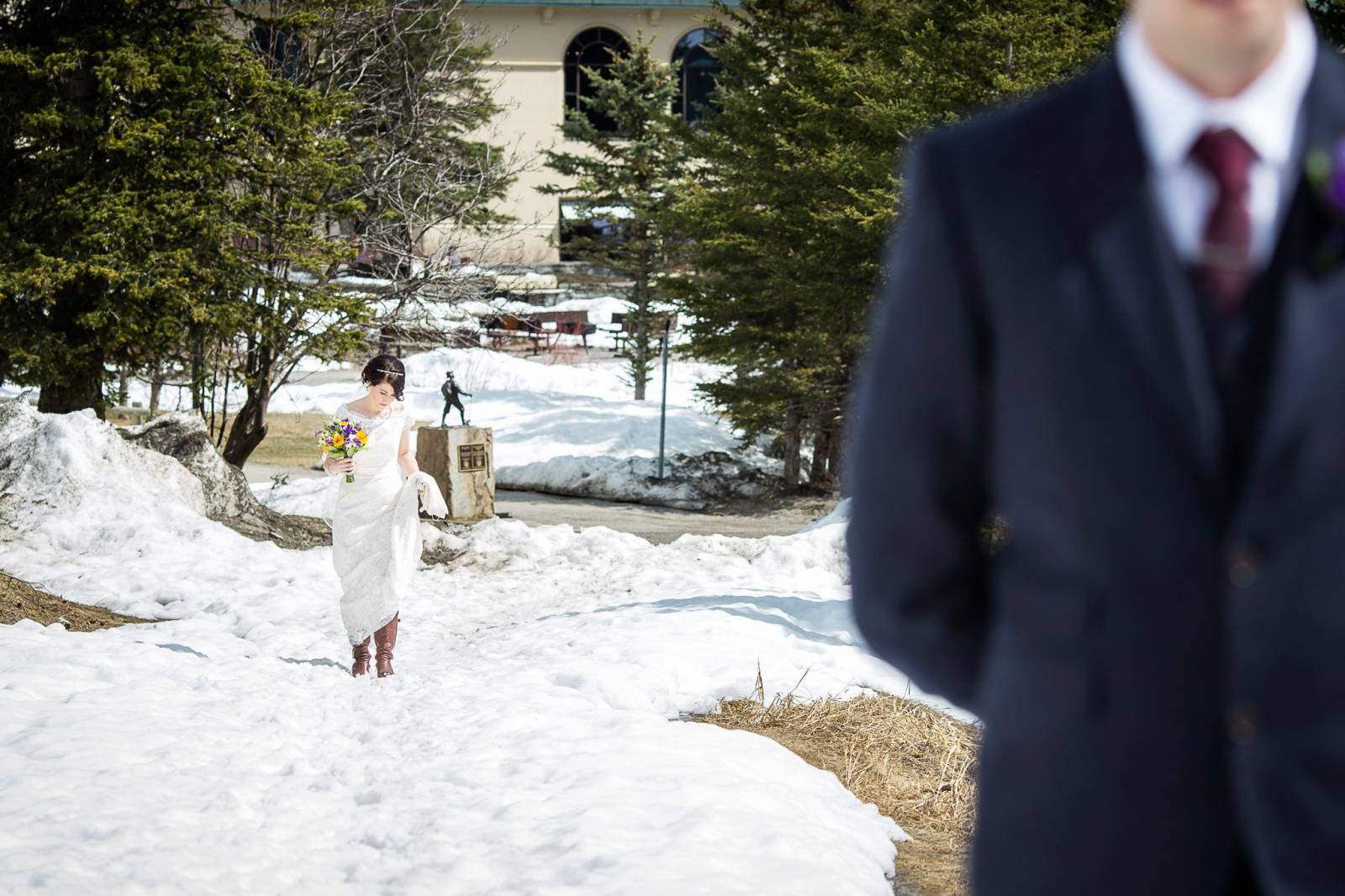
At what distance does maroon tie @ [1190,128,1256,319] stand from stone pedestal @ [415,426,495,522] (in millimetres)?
18568

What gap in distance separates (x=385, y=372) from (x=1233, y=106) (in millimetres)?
8275

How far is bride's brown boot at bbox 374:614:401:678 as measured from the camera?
368 inches

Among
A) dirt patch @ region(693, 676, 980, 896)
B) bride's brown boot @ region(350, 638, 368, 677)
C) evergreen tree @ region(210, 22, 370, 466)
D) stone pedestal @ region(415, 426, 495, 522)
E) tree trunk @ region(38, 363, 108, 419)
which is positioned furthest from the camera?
stone pedestal @ region(415, 426, 495, 522)

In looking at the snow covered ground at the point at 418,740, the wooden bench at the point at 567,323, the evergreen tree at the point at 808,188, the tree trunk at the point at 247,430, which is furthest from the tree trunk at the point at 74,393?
the wooden bench at the point at 567,323

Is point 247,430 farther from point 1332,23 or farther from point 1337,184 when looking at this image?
point 1337,184

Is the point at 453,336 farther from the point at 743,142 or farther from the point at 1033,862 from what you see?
the point at 1033,862

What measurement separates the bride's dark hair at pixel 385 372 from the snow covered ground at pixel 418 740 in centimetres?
187

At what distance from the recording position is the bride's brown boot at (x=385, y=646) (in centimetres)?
936

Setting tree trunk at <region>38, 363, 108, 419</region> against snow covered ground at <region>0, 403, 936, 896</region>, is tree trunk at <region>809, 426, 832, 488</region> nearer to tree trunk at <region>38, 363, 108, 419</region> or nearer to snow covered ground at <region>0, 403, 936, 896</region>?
tree trunk at <region>38, 363, 108, 419</region>

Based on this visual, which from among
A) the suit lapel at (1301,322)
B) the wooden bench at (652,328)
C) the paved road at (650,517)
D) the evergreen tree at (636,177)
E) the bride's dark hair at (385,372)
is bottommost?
the paved road at (650,517)

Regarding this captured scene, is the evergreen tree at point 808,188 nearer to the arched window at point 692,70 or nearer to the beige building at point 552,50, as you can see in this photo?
the beige building at point 552,50

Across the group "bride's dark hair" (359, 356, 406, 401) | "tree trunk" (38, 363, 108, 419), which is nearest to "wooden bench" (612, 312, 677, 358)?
"tree trunk" (38, 363, 108, 419)

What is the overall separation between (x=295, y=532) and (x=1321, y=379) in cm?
1522

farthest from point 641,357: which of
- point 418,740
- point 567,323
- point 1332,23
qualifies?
point 418,740
